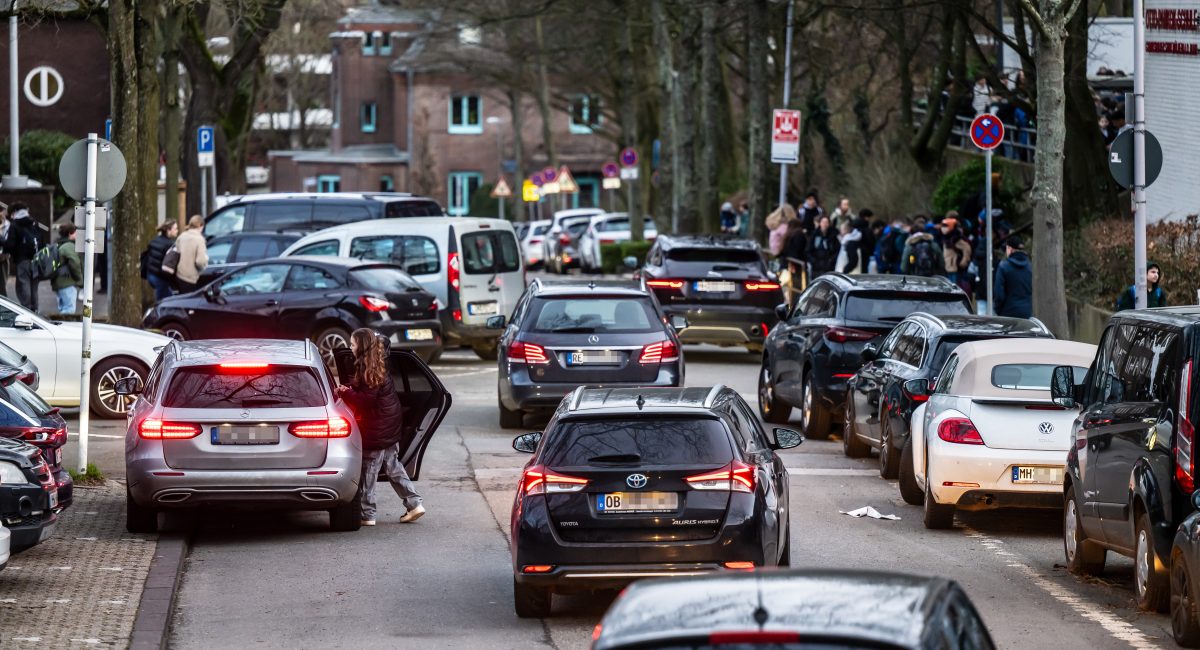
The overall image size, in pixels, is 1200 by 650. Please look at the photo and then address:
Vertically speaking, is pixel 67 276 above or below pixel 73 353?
above

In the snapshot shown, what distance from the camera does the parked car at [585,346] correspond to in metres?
19.1

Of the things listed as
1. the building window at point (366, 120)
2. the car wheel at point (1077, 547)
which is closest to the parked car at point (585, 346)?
the car wheel at point (1077, 547)

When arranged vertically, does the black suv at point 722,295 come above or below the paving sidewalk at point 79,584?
above

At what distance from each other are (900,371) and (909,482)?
1.52m

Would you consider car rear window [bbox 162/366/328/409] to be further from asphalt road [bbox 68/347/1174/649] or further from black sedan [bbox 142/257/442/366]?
black sedan [bbox 142/257/442/366]

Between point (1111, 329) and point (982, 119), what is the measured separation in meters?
13.1

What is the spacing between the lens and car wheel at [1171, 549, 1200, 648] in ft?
30.7

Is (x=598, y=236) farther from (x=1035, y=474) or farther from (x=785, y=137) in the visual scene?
(x=1035, y=474)

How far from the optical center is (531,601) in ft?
34.5

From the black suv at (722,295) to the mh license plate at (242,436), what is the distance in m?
13.9

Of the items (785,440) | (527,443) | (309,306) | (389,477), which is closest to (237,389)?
(389,477)

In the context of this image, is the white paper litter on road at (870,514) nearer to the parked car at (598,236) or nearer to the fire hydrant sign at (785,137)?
the fire hydrant sign at (785,137)

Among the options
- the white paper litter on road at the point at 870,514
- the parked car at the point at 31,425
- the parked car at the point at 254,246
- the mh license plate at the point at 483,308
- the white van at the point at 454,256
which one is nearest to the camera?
the parked car at the point at 31,425

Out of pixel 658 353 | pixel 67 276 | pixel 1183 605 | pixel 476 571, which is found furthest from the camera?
pixel 67 276
